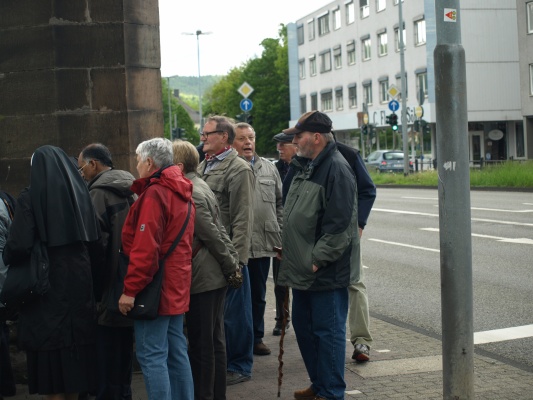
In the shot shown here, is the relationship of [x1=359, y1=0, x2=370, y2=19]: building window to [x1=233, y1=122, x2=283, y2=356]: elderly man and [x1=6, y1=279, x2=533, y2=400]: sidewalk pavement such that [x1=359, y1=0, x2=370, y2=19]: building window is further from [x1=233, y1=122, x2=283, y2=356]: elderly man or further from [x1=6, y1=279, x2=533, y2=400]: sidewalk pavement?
[x1=6, y1=279, x2=533, y2=400]: sidewalk pavement

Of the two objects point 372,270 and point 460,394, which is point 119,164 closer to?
point 460,394

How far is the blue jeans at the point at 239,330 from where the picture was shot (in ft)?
23.8

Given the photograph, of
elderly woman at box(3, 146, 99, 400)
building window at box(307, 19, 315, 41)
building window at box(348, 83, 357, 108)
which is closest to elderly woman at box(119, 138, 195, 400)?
elderly woman at box(3, 146, 99, 400)

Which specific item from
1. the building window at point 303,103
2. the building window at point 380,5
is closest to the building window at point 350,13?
the building window at point 380,5

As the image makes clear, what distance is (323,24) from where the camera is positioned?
81625 mm

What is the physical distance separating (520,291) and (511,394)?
543 centimetres

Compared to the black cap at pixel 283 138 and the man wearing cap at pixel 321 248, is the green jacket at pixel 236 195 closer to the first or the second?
the man wearing cap at pixel 321 248

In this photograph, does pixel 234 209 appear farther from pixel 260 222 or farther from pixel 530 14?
pixel 530 14

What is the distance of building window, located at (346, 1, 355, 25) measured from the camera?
2955 inches

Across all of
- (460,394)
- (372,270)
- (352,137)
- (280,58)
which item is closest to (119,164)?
(460,394)

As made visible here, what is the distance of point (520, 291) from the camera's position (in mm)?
11867

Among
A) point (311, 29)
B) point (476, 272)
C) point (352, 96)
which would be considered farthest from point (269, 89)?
→ point (476, 272)

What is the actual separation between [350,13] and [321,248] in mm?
71465

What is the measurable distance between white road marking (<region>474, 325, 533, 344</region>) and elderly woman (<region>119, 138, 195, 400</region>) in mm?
4175
